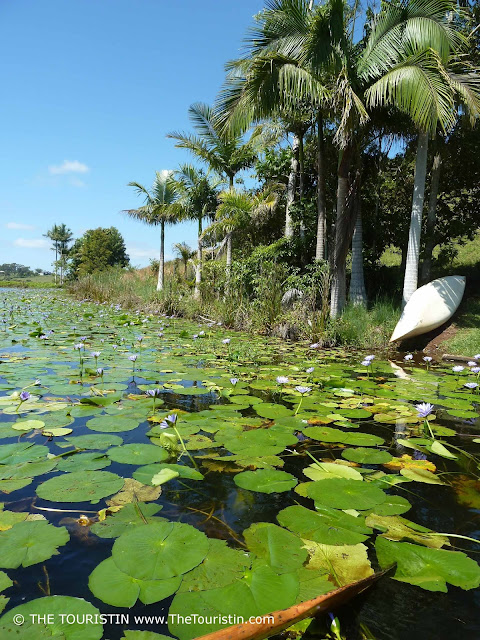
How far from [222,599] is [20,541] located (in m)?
0.77

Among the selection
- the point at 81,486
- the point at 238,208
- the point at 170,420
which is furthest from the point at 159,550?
the point at 238,208

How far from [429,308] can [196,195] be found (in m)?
11.1

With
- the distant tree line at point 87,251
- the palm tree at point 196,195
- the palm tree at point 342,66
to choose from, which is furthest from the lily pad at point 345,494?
the distant tree line at point 87,251

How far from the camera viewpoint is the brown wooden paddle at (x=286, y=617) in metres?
0.88

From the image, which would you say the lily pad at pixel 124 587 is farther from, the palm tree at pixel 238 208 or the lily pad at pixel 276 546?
the palm tree at pixel 238 208

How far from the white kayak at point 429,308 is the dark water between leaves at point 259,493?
3.44m

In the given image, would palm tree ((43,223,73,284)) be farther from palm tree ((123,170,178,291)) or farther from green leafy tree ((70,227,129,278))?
palm tree ((123,170,178,291))

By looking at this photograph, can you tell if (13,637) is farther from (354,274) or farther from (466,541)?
(354,274)

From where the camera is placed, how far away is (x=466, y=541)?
4.93ft

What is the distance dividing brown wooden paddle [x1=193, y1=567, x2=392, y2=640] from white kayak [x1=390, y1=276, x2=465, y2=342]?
6629 mm

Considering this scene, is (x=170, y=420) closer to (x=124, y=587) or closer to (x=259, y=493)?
(x=259, y=493)

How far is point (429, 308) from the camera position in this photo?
7.56 m

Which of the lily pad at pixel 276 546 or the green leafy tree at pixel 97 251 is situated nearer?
the lily pad at pixel 276 546

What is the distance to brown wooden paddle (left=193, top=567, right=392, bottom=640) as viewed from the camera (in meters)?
0.88
